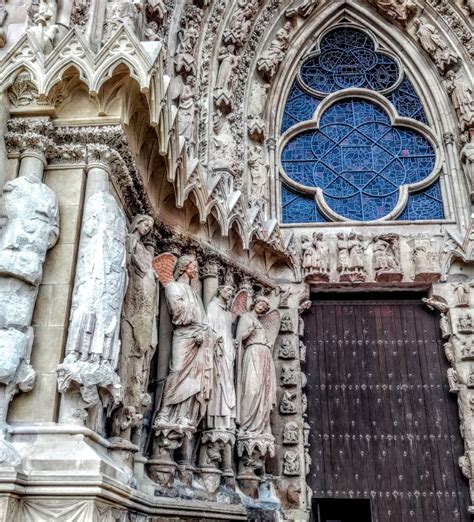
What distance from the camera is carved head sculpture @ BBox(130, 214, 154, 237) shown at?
6082 mm

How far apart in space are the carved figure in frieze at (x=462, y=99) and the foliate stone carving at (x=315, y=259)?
2796 mm

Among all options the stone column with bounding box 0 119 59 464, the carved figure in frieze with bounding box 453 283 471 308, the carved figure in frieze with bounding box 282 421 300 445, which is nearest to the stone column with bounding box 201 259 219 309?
the carved figure in frieze with bounding box 282 421 300 445

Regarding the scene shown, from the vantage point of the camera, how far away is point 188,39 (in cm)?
848

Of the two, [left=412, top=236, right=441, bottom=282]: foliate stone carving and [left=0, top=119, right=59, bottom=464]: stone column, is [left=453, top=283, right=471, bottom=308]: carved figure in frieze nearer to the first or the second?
[left=412, top=236, right=441, bottom=282]: foliate stone carving

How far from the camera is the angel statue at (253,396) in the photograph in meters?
6.79

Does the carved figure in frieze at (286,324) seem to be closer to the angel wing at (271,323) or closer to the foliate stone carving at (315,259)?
the angel wing at (271,323)

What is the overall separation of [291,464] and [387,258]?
9.63 ft

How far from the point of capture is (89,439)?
452 centimetres

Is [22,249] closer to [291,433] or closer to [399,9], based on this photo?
[291,433]

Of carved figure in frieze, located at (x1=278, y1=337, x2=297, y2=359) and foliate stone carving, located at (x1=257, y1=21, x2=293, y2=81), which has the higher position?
foliate stone carving, located at (x1=257, y1=21, x2=293, y2=81)

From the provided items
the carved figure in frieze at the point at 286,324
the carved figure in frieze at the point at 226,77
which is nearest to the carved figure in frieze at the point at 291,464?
the carved figure in frieze at the point at 286,324

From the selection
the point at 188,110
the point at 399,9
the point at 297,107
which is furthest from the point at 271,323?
the point at 399,9

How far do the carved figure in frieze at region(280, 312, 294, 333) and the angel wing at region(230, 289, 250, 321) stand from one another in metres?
0.59

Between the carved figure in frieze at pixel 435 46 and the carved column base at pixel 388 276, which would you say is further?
the carved figure in frieze at pixel 435 46
